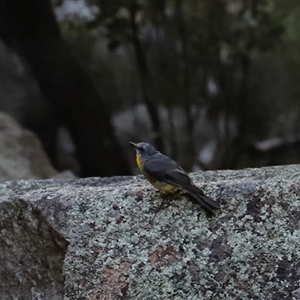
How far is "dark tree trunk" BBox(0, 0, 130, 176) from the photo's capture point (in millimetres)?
6309

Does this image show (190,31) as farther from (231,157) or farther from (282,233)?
(282,233)

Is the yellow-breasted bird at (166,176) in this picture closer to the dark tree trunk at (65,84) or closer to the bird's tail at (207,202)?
the bird's tail at (207,202)

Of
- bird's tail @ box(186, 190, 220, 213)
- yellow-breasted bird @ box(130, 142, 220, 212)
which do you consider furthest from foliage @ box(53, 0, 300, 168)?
bird's tail @ box(186, 190, 220, 213)

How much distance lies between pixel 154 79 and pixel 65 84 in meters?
1.74

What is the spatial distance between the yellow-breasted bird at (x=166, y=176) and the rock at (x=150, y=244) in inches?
1.8

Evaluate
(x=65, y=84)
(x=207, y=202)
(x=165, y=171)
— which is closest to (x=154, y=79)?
(x=65, y=84)

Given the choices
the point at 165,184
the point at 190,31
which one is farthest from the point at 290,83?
the point at 165,184

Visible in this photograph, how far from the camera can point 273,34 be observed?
7961 mm

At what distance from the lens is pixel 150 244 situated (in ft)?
7.61

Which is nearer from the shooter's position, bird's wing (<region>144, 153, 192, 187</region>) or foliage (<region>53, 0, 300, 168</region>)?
bird's wing (<region>144, 153, 192, 187</region>)

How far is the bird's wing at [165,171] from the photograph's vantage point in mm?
2469

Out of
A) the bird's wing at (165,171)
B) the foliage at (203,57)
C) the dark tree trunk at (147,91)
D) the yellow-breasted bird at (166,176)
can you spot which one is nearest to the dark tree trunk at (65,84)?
the foliage at (203,57)

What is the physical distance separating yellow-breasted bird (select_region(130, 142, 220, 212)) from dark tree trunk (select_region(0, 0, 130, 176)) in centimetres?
376

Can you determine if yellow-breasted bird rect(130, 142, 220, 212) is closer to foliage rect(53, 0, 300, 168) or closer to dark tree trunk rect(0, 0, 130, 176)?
dark tree trunk rect(0, 0, 130, 176)
